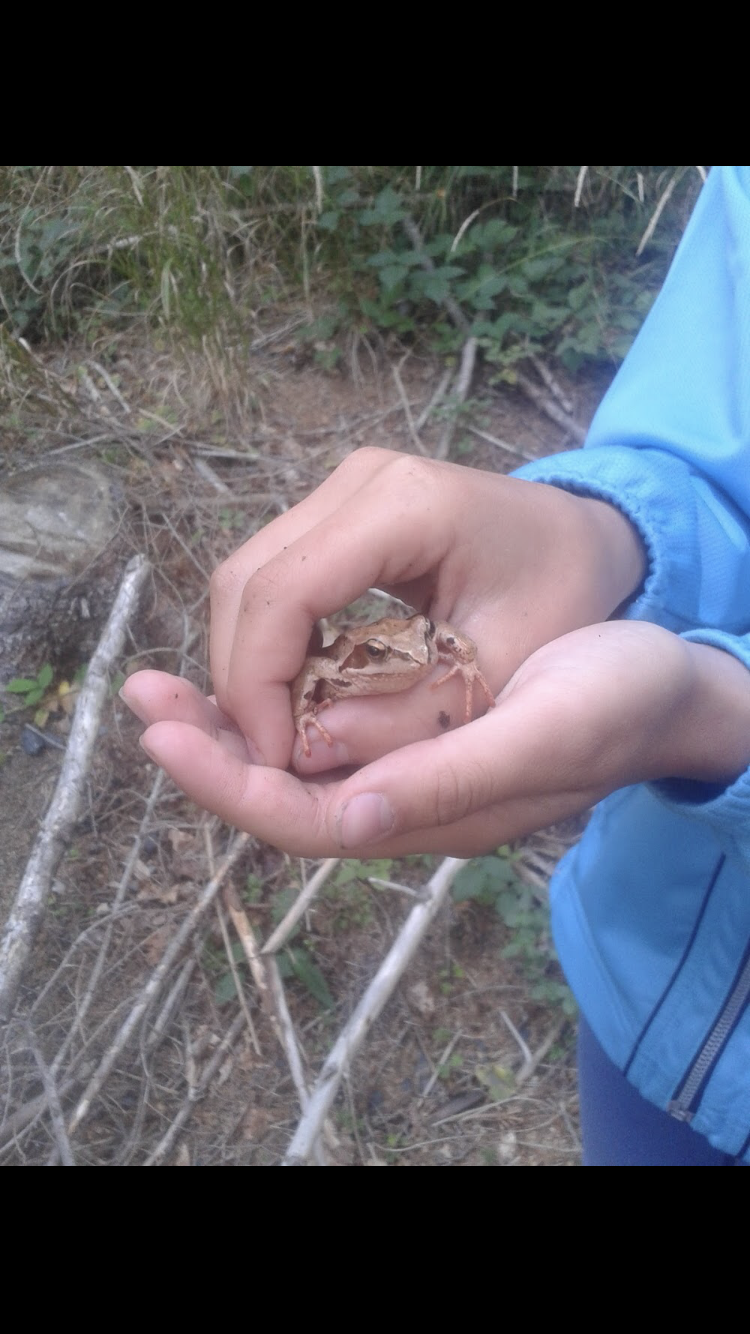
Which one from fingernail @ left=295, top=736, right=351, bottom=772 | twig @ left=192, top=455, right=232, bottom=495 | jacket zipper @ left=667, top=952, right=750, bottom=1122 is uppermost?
fingernail @ left=295, top=736, right=351, bottom=772

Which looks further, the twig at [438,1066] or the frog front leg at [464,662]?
the twig at [438,1066]

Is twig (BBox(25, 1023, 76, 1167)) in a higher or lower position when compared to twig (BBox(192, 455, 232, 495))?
lower

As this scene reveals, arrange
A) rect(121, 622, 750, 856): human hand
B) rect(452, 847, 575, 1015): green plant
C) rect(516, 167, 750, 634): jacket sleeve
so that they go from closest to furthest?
rect(121, 622, 750, 856): human hand < rect(516, 167, 750, 634): jacket sleeve < rect(452, 847, 575, 1015): green plant

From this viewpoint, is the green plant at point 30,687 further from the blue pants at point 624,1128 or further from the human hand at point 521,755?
the blue pants at point 624,1128

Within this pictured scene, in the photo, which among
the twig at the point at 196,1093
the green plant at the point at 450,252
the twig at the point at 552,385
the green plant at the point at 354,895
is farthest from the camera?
the twig at the point at 552,385

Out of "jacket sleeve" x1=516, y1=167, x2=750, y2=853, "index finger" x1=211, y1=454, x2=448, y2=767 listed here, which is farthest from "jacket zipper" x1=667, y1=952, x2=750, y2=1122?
"index finger" x1=211, y1=454, x2=448, y2=767

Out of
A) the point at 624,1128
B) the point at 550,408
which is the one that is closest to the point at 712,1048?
the point at 624,1128

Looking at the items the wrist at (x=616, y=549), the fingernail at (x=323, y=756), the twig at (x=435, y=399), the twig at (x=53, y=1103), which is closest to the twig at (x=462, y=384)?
the twig at (x=435, y=399)

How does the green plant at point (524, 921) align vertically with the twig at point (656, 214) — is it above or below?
below

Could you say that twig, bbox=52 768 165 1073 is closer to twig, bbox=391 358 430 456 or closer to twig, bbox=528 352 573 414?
twig, bbox=391 358 430 456
